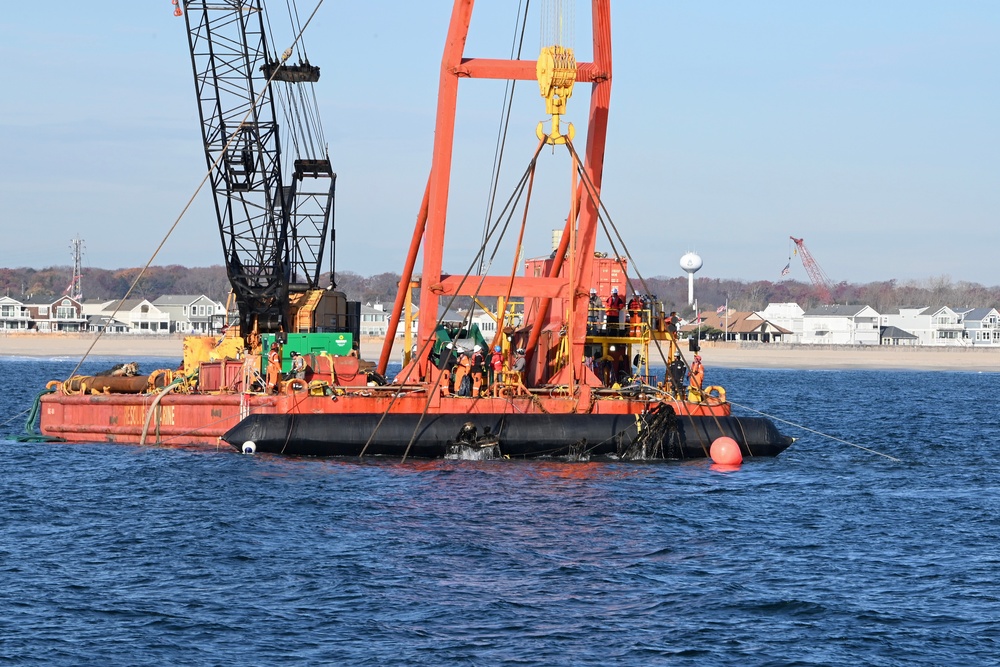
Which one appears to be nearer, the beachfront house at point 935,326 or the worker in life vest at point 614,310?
the worker in life vest at point 614,310

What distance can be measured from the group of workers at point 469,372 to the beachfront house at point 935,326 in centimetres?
15855

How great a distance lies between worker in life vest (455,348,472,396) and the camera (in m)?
34.1

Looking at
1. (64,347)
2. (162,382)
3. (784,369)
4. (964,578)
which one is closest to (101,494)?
(162,382)

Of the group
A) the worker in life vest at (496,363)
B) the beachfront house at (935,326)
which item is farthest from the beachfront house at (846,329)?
the worker in life vest at (496,363)

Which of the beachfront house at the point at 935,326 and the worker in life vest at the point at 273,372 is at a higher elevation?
the beachfront house at the point at 935,326

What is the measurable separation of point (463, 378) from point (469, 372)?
0.82 feet

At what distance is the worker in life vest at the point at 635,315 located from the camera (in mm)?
37438

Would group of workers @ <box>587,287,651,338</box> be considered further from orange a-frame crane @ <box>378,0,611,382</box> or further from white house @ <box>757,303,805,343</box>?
white house @ <box>757,303,805,343</box>

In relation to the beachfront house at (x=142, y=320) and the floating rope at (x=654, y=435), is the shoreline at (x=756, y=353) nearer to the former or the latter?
the beachfront house at (x=142, y=320)

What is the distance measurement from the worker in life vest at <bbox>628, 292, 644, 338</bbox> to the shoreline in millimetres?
72973

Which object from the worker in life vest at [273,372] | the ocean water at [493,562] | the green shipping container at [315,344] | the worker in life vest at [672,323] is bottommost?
the ocean water at [493,562]

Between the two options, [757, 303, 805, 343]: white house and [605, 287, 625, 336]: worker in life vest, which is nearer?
[605, 287, 625, 336]: worker in life vest

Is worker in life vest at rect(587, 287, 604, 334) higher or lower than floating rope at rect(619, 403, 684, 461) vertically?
higher

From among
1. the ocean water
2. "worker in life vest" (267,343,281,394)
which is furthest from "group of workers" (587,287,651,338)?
"worker in life vest" (267,343,281,394)
